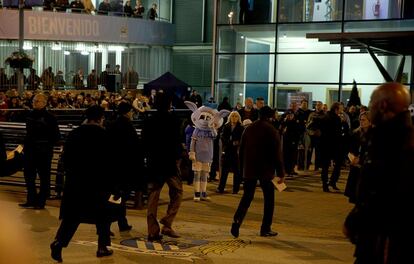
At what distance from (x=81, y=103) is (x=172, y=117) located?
15.8 metres

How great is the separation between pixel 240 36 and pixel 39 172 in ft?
63.1

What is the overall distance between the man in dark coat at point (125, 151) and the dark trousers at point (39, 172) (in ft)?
7.88

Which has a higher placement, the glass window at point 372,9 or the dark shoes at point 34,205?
the glass window at point 372,9

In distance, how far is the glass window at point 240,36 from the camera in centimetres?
2959

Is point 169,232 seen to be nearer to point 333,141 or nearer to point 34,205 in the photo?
point 34,205

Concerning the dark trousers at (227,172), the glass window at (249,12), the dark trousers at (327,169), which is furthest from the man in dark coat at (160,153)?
the glass window at (249,12)

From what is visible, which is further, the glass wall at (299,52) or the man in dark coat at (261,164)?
the glass wall at (299,52)

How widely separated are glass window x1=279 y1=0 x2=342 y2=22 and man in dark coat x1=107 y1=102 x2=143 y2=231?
19182mm

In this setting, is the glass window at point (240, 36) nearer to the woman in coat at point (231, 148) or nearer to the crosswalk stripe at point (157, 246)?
the woman in coat at point (231, 148)

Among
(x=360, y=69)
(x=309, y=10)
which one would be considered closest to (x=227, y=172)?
(x=360, y=69)

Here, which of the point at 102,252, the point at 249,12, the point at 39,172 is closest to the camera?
the point at 102,252

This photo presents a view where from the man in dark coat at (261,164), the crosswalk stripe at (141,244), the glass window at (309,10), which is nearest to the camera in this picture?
the crosswalk stripe at (141,244)

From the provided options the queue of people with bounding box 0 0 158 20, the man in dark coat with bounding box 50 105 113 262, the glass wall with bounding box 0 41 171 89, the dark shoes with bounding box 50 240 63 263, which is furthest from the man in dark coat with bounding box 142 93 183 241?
the queue of people with bounding box 0 0 158 20

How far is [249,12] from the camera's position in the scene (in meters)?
29.7
